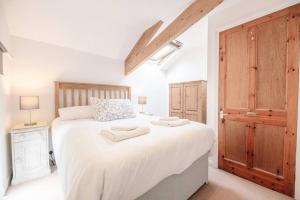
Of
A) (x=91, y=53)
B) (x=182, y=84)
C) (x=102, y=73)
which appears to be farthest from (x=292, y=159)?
(x=91, y=53)

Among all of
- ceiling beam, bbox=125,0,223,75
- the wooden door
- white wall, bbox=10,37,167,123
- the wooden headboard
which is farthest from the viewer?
the wooden door

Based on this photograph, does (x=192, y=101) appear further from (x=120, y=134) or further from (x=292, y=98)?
(x=120, y=134)

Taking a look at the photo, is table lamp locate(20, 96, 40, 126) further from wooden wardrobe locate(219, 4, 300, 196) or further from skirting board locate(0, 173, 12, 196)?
wooden wardrobe locate(219, 4, 300, 196)

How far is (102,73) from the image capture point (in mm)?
3305

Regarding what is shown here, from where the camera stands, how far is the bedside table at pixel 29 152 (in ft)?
6.38

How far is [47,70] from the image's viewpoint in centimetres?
257

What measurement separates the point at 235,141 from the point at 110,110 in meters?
2.12

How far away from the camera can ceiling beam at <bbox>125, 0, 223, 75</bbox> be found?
202 centimetres

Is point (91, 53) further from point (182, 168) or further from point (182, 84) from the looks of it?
point (182, 168)

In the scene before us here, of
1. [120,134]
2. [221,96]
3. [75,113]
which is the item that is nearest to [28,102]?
[75,113]

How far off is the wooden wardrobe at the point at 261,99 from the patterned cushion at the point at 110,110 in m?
1.68

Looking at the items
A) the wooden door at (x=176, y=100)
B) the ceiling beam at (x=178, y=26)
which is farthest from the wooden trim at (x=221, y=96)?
the wooden door at (x=176, y=100)

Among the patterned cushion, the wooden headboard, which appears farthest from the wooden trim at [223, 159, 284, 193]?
the wooden headboard

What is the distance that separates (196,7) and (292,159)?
7.74ft
